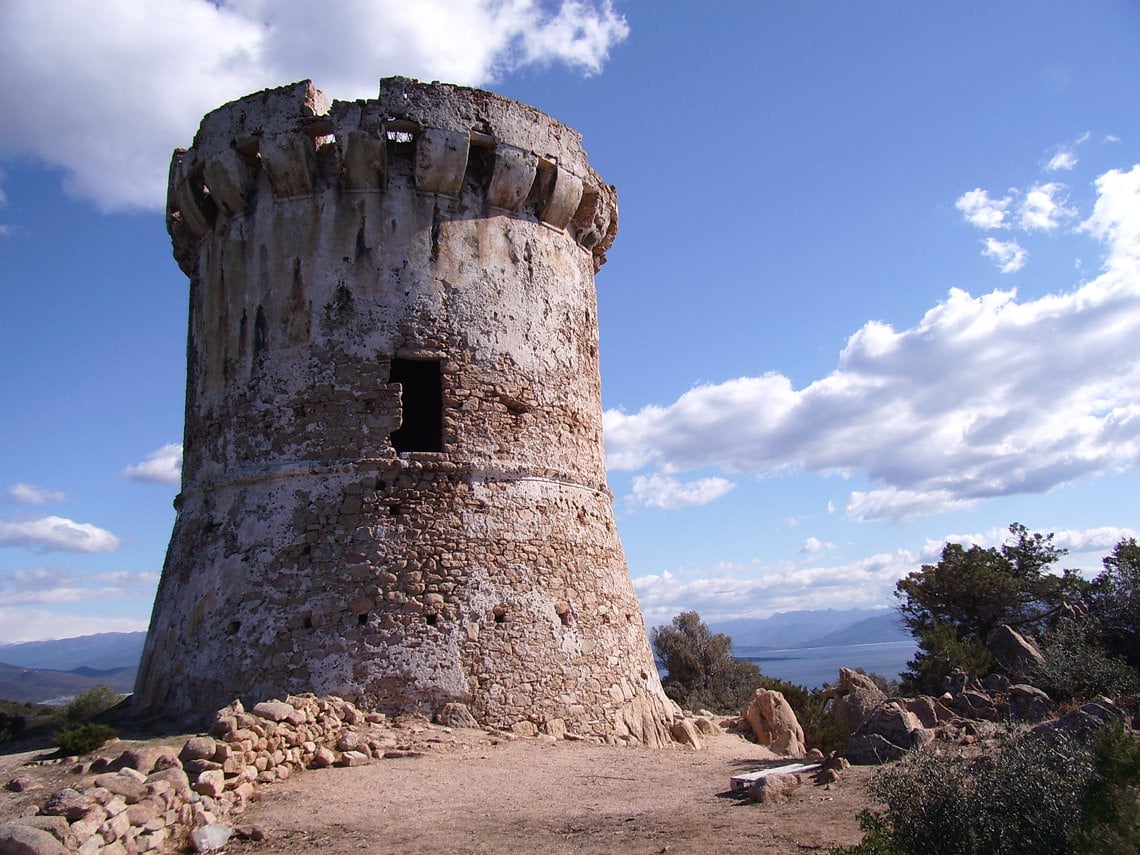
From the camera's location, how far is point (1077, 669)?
9281 millimetres

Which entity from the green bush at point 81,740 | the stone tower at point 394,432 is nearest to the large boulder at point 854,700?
the stone tower at point 394,432

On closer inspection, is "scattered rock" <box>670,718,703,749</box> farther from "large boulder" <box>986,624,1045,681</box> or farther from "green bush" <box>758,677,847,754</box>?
"large boulder" <box>986,624,1045,681</box>

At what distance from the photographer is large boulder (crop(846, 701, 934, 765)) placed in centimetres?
716

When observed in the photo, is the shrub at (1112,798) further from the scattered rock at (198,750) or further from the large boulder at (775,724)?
the large boulder at (775,724)

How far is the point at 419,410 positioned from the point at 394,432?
1146 mm

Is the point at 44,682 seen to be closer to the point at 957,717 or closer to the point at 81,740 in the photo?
the point at 81,740

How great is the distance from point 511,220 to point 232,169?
347cm

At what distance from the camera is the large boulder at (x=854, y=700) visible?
1105cm

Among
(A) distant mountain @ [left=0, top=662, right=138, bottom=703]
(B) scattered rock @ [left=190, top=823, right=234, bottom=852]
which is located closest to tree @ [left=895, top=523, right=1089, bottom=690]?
(B) scattered rock @ [left=190, top=823, right=234, bottom=852]

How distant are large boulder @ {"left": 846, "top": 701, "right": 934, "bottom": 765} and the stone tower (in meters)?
3.06

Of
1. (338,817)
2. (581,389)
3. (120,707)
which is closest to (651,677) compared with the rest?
(581,389)

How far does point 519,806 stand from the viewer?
6.62 meters

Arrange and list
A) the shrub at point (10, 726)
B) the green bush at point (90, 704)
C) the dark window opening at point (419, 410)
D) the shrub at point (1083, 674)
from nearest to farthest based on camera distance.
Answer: the shrub at point (1083, 674) < the shrub at point (10, 726) < the green bush at point (90, 704) < the dark window opening at point (419, 410)

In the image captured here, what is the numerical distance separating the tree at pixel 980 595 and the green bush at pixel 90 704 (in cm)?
1132
